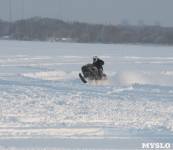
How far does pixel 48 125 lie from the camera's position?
516 cm

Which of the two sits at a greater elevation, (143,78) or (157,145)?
(157,145)

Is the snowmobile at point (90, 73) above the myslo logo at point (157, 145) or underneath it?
above

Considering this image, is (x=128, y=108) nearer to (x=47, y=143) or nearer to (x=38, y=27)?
(x=47, y=143)

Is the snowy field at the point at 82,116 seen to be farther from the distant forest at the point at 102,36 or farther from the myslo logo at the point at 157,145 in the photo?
the distant forest at the point at 102,36

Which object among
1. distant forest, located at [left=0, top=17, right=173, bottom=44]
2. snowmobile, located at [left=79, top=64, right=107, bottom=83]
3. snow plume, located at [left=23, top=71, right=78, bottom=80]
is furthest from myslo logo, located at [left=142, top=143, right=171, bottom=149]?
distant forest, located at [left=0, top=17, right=173, bottom=44]

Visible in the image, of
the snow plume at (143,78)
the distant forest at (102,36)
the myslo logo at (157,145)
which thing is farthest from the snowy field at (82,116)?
the distant forest at (102,36)

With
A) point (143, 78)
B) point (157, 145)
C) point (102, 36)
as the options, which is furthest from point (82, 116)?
point (102, 36)

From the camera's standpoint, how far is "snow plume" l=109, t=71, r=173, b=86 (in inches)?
486

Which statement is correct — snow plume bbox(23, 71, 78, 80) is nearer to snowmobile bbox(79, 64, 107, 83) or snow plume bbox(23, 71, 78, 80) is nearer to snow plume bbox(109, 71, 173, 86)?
snow plume bbox(109, 71, 173, 86)

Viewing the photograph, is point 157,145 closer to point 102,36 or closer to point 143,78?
point 143,78

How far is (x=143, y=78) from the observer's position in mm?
13945

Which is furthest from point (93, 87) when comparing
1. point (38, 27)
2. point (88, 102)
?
point (38, 27)

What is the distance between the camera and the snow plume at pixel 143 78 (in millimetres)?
12336

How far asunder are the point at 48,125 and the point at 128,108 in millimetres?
2014
